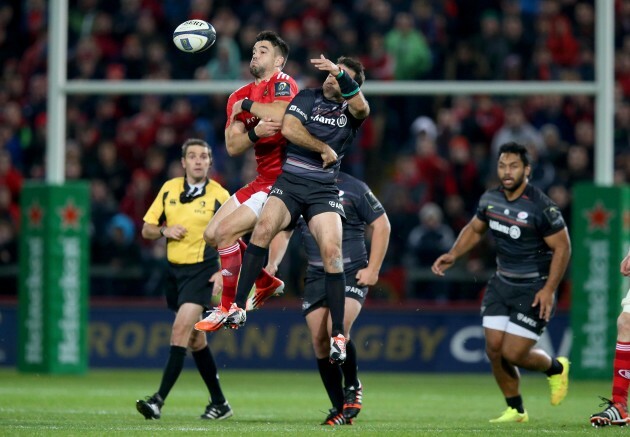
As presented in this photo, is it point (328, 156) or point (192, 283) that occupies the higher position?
point (328, 156)

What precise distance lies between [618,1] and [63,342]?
389 inches

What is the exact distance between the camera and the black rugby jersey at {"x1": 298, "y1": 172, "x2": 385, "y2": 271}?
1059 cm

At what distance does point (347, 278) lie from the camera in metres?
10.6

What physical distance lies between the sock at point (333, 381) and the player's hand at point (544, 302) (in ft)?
6.01

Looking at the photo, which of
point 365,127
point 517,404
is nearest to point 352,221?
point 517,404

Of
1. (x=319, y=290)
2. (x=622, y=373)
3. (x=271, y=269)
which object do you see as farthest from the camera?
(x=271, y=269)

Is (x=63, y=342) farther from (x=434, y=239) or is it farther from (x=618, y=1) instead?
Answer: (x=618, y=1)

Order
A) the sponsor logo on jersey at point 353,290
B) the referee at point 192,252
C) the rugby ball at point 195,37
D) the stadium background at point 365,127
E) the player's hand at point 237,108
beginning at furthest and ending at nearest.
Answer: the stadium background at point 365,127 → the referee at point 192,252 → the sponsor logo on jersey at point 353,290 → the rugby ball at point 195,37 → the player's hand at point 237,108

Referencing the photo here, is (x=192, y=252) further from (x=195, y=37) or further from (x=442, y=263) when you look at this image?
(x=442, y=263)

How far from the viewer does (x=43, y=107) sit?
1992 centimetres

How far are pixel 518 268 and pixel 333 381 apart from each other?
1.96 metres

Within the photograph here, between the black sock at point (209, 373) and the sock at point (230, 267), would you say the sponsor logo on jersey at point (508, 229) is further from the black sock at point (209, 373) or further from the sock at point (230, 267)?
the black sock at point (209, 373)

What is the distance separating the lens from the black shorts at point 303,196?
32.1 ft

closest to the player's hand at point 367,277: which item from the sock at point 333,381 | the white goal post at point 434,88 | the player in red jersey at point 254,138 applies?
the sock at point 333,381
